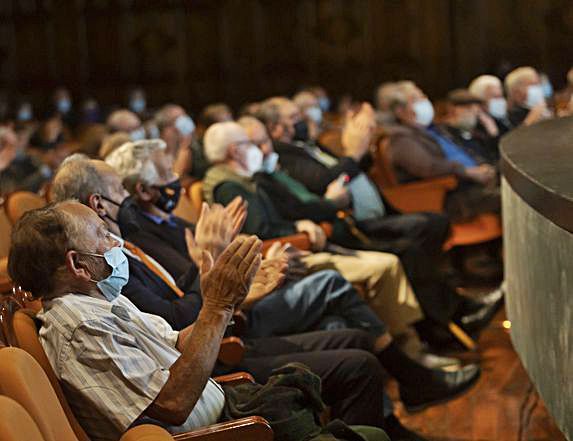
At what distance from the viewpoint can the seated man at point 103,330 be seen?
2.49m

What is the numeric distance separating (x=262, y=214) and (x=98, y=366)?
8.00 feet

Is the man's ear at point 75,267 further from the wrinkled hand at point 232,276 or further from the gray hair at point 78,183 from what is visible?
the gray hair at point 78,183

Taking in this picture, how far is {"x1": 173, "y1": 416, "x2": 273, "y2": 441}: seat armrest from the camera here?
2.59m

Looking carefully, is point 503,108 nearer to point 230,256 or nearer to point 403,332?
point 403,332

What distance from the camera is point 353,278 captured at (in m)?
4.78

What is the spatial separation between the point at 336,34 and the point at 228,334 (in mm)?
8229

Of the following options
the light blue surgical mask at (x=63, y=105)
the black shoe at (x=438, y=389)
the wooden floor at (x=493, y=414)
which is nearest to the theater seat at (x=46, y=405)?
the wooden floor at (x=493, y=414)

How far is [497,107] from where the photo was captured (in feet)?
24.8

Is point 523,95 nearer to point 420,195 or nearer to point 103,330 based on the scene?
point 420,195

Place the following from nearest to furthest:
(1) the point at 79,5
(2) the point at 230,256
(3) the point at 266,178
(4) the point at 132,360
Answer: (4) the point at 132,360, (2) the point at 230,256, (3) the point at 266,178, (1) the point at 79,5

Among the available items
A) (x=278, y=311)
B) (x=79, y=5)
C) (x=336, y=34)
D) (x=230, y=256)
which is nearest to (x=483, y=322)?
(x=278, y=311)

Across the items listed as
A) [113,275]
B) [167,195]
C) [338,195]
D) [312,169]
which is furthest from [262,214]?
[113,275]

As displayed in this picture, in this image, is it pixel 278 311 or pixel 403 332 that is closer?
pixel 278 311

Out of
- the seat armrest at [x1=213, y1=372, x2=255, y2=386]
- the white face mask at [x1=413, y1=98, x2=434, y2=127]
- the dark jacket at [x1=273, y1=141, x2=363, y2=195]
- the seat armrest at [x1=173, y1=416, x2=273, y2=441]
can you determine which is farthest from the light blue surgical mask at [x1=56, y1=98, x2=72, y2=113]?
the seat armrest at [x1=173, y1=416, x2=273, y2=441]
